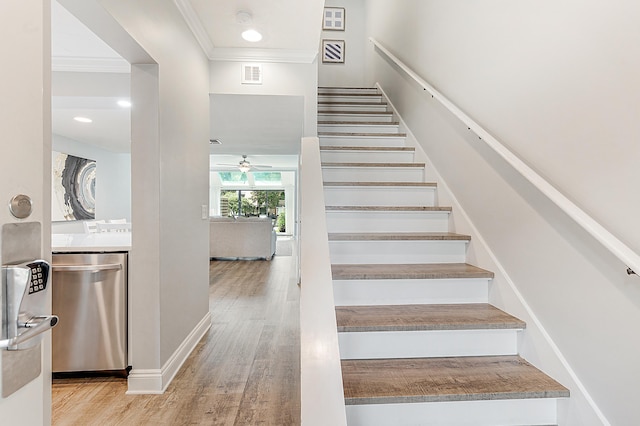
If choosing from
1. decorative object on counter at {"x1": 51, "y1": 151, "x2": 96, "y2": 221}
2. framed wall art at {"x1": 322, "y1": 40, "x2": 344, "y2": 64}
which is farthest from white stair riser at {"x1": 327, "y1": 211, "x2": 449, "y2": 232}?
decorative object on counter at {"x1": 51, "y1": 151, "x2": 96, "y2": 221}

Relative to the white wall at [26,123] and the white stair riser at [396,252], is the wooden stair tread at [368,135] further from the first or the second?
the white wall at [26,123]

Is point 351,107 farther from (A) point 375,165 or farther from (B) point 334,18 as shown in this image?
(B) point 334,18

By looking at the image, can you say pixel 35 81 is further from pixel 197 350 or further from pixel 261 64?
pixel 261 64

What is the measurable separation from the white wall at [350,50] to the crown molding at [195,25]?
3229mm

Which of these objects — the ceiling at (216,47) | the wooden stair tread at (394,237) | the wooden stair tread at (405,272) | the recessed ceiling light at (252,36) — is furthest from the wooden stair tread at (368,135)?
the wooden stair tread at (405,272)

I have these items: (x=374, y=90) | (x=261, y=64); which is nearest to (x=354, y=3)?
(x=374, y=90)

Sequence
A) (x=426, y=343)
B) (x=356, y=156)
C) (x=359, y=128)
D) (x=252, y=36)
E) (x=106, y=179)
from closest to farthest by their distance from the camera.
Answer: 1. (x=426, y=343)
2. (x=252, y=36)
3. (x=356, y=156)
4. (x=359, y=128)
5. (x=106, y=179)

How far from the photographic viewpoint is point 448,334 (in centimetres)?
158

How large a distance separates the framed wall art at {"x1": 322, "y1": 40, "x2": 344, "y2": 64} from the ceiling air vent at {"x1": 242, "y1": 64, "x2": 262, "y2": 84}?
309cm

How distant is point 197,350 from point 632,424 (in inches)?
97.8

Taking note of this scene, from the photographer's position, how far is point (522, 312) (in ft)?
5.25

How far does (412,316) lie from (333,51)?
210 inches

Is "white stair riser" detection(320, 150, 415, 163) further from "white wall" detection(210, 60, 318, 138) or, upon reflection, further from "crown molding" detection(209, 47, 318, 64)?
"crown molding" detection(209, 47, 318, 64)

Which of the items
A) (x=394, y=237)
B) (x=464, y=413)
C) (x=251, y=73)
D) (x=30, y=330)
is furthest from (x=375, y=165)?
(x=30, y=330)
